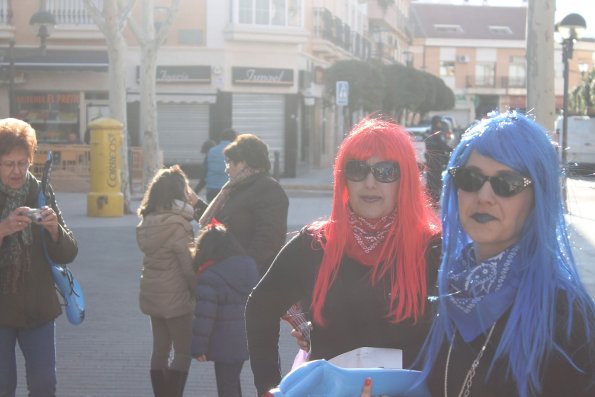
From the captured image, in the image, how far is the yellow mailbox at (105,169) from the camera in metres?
19.0

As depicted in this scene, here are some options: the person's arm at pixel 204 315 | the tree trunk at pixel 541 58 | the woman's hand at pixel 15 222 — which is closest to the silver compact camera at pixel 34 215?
the woman's hand at pixel 15 222

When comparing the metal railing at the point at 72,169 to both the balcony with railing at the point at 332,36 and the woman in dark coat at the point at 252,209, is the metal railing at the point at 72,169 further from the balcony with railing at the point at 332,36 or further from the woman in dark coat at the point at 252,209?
the woman in dark coat at the point at 252,209

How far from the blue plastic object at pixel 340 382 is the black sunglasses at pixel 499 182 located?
1.55 ft

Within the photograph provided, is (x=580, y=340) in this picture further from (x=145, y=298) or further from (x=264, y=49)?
(x=264, y=49)

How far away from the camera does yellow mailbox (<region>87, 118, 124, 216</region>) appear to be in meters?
19.0

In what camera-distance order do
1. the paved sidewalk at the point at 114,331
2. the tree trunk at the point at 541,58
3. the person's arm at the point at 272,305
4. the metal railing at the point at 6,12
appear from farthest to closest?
the metal railing at the point at 6,12
the tree trunk at the point at 541,58
the paved sidewalk at the point at 114,331
the person's arm at the point at 272,305

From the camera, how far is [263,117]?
1332 inches

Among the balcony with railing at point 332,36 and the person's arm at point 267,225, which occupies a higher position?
the balcony with railing at point 332,36

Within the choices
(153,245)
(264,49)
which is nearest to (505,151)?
(153,245)

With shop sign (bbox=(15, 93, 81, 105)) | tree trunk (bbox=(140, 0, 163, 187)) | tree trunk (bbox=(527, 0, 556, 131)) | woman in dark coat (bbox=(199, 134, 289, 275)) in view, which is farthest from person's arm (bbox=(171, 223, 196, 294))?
shop sign (bbox=(15, 93, 81, 105))

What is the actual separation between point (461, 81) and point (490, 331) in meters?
81.0

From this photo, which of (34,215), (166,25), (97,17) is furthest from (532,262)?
(166,25)

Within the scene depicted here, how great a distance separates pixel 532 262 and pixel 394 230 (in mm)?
920

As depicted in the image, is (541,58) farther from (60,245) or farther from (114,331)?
(60,245)
